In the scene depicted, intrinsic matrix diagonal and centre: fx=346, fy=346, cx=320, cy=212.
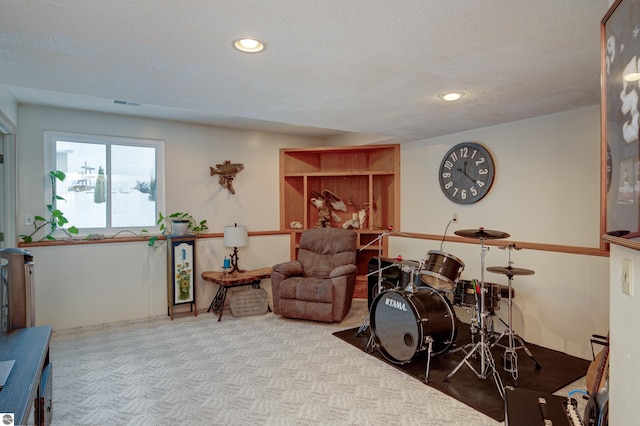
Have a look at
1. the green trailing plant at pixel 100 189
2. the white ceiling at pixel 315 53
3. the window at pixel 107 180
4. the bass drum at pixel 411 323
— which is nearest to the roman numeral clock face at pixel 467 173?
the white ceiling at pixel 315 53

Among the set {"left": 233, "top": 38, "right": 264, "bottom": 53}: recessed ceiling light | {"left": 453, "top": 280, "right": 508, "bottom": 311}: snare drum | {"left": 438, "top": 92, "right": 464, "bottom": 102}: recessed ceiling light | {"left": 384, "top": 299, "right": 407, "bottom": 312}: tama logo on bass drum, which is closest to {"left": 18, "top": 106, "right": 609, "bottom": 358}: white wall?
{"left": 453, "top": 280, "right": 508, "bottom": 311}: snare drum

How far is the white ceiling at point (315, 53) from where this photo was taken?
1.54 meters

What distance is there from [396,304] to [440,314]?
1.22ft

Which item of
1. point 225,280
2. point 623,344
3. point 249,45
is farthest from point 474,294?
point 225,280

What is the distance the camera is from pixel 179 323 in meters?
4.17

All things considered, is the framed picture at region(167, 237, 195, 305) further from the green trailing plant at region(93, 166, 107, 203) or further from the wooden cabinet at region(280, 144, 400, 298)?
the wooden cabinet at region(280, 144, 400, 298)

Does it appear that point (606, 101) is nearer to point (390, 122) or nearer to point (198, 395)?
point (390, 122)

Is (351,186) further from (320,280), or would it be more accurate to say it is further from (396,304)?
(396,304)

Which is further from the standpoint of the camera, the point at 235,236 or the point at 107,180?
the point at 235,236

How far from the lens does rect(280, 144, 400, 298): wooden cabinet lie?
5.11 meters

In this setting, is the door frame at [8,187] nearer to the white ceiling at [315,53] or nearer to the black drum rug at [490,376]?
the white ceiling at [315,53]

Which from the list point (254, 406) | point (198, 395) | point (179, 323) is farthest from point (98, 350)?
point (254, 406)

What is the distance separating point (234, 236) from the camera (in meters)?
4.56

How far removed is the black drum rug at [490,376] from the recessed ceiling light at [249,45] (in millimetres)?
2569
